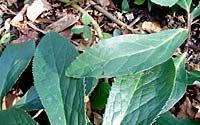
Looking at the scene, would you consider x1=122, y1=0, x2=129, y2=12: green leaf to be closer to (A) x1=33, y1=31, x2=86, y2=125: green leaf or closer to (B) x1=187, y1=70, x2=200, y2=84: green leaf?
(B) x1=187, y1=70, x2=200, y2=84: green leaf

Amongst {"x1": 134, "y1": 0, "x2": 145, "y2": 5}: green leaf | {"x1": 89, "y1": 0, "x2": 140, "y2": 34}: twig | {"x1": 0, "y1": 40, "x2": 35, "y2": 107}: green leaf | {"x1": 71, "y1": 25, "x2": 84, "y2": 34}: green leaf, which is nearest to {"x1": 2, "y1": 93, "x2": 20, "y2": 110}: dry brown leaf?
{"x1": 0, "y1": 40, "x2": 35, "y2": 107}: green leaf

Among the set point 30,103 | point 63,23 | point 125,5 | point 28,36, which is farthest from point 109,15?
point 30,103

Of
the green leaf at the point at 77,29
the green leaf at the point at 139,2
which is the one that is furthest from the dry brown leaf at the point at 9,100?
the green leaf at the point at 139,2

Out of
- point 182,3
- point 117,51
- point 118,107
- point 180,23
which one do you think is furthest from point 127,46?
point 180,23

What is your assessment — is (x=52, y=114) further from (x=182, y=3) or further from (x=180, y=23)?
(x=180, y=23)

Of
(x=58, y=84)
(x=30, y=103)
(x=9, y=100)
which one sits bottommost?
(x=9, y=100)

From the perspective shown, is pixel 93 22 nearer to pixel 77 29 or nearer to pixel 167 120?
pixel 77 29
